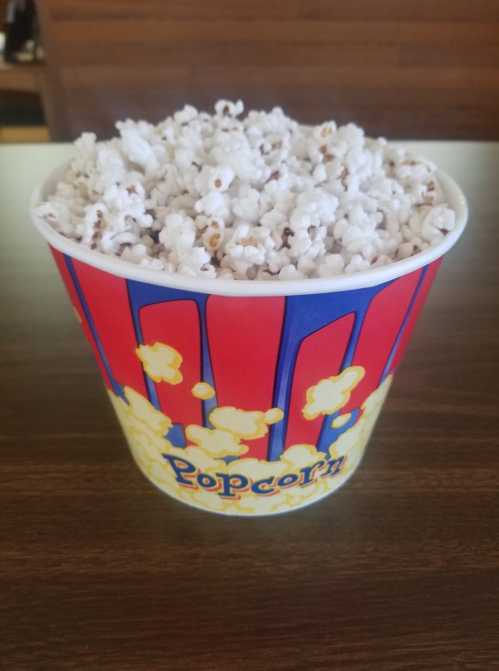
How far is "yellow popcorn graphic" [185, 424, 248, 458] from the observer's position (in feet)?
1.27

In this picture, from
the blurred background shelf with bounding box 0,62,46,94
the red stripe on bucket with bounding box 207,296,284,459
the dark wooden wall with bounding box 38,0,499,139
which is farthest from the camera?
the blurred background shelf with bounding box 0,62,46,94

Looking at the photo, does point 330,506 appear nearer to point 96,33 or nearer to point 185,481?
point 185,481

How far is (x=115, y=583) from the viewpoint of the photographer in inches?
15.1

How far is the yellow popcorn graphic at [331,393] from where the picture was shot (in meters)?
0.37

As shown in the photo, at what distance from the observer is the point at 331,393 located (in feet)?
1.24

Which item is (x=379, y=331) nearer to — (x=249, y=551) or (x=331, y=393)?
(x=331, y=393)

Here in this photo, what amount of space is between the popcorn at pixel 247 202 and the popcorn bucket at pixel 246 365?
2 cm

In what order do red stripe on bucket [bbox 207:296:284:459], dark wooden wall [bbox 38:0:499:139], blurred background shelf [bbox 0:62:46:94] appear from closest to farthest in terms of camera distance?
red stripe on bucket [bbox 207:296:284:459] → dark wooden wall [bbox 38:0:499:139] → blurred background shelf [bbox 0:62:46:94]

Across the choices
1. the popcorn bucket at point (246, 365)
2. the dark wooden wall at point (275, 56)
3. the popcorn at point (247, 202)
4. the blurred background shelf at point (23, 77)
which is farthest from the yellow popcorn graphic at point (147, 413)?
the blurred background shelf at point (23, 77)

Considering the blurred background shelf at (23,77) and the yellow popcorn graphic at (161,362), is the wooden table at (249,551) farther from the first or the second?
the blurred background shelf at (23,77)

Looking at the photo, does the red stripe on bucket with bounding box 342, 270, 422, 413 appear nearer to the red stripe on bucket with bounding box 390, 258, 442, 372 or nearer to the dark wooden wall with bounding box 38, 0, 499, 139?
the red stripe on bucket with bounding box 390, 258, 442, 372

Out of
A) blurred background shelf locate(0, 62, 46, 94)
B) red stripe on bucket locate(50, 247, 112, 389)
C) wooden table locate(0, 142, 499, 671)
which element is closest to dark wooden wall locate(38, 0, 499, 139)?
blurred background shelf locate(0, 62, 46, 94)

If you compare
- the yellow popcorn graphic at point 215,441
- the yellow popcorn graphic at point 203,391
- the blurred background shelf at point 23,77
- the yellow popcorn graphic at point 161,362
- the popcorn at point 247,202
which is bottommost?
the blurred background shelf at point 23,77

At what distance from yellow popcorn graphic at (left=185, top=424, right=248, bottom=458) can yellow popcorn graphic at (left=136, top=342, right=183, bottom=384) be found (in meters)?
0.04
